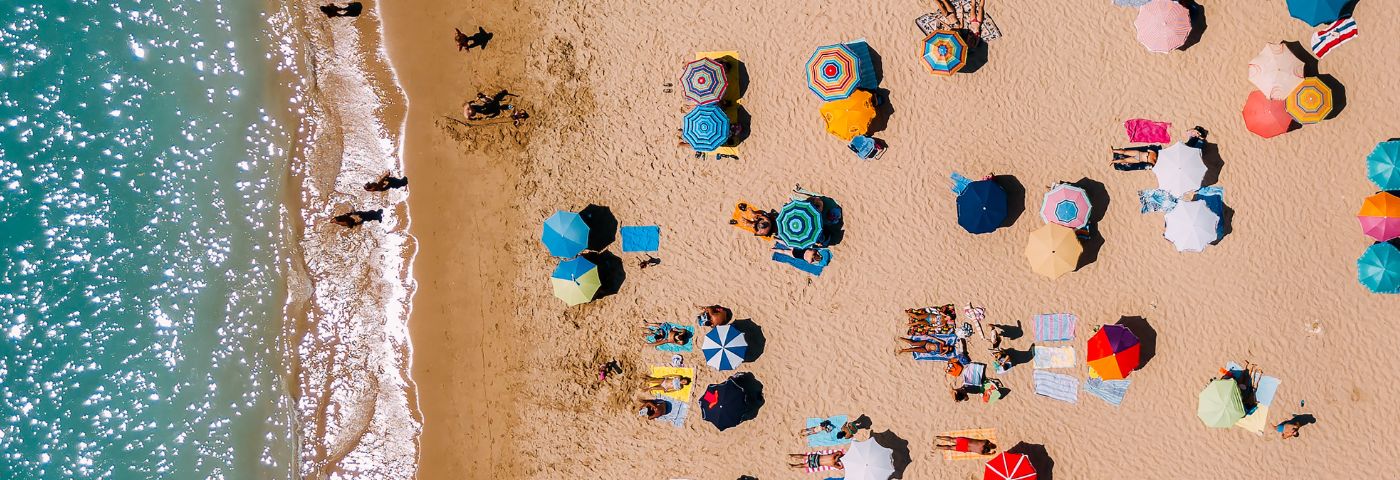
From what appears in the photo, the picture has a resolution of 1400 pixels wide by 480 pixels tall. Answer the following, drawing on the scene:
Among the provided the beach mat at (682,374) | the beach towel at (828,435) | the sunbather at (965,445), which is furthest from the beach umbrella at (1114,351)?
the beach mat at (682,374)

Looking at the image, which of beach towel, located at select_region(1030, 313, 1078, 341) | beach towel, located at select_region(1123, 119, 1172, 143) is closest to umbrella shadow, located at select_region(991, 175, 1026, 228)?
beach towel, located at select_region(1030, 313, 1078, 341)

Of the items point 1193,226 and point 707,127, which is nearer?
point 1193,226

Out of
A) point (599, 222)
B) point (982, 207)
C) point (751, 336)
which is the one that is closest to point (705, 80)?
point (599, 222)

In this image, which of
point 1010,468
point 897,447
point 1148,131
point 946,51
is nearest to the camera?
point 946,51

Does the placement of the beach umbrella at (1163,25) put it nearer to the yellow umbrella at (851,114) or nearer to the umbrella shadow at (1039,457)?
the yellow umbrella at (851,114)

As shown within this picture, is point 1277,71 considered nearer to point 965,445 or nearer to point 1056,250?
point 1056,250

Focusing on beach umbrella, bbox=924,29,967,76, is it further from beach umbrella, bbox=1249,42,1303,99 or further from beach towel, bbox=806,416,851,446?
beach towel, bbox=806,416,851,446
